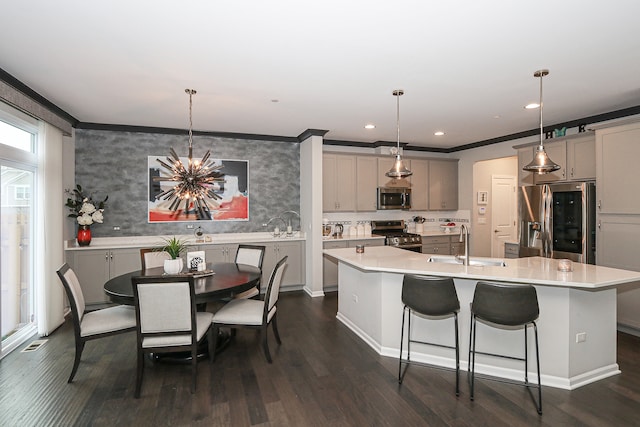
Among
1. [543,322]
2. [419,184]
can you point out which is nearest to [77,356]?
[543,322]

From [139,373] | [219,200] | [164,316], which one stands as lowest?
[139,373]

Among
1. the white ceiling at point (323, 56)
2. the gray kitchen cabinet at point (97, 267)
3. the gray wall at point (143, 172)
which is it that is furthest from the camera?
the gray wall at point (143, 172)

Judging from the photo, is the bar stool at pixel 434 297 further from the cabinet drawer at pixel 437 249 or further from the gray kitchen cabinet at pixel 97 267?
the gray kitchen cabinet at pixel 97 267

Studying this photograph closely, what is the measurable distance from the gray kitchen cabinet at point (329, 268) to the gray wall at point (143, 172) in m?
1.11

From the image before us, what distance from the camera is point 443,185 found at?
6.93m

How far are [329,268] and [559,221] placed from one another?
11.1ft

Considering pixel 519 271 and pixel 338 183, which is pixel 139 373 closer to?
pixel 519 271

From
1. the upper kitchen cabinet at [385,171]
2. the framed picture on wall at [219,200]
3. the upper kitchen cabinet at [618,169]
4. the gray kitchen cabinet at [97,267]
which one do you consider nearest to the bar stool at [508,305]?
the upper kitchen cabinet at [618,169]

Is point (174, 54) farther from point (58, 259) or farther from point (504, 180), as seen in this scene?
point (504, 180)

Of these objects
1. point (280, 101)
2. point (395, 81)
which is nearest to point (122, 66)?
point (280, 101)

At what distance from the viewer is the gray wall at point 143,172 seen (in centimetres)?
509

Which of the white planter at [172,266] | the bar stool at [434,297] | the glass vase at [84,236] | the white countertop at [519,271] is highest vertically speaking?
the glass vase at [84,236]

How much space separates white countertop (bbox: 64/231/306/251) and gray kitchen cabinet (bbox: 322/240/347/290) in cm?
47

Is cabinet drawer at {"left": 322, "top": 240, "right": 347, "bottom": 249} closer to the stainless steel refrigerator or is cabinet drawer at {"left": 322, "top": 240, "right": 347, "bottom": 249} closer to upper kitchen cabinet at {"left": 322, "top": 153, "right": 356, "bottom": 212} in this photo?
upper kitchen cabinet at {"left": 322, "top": 153, "right": 356, "bottom": 212}
